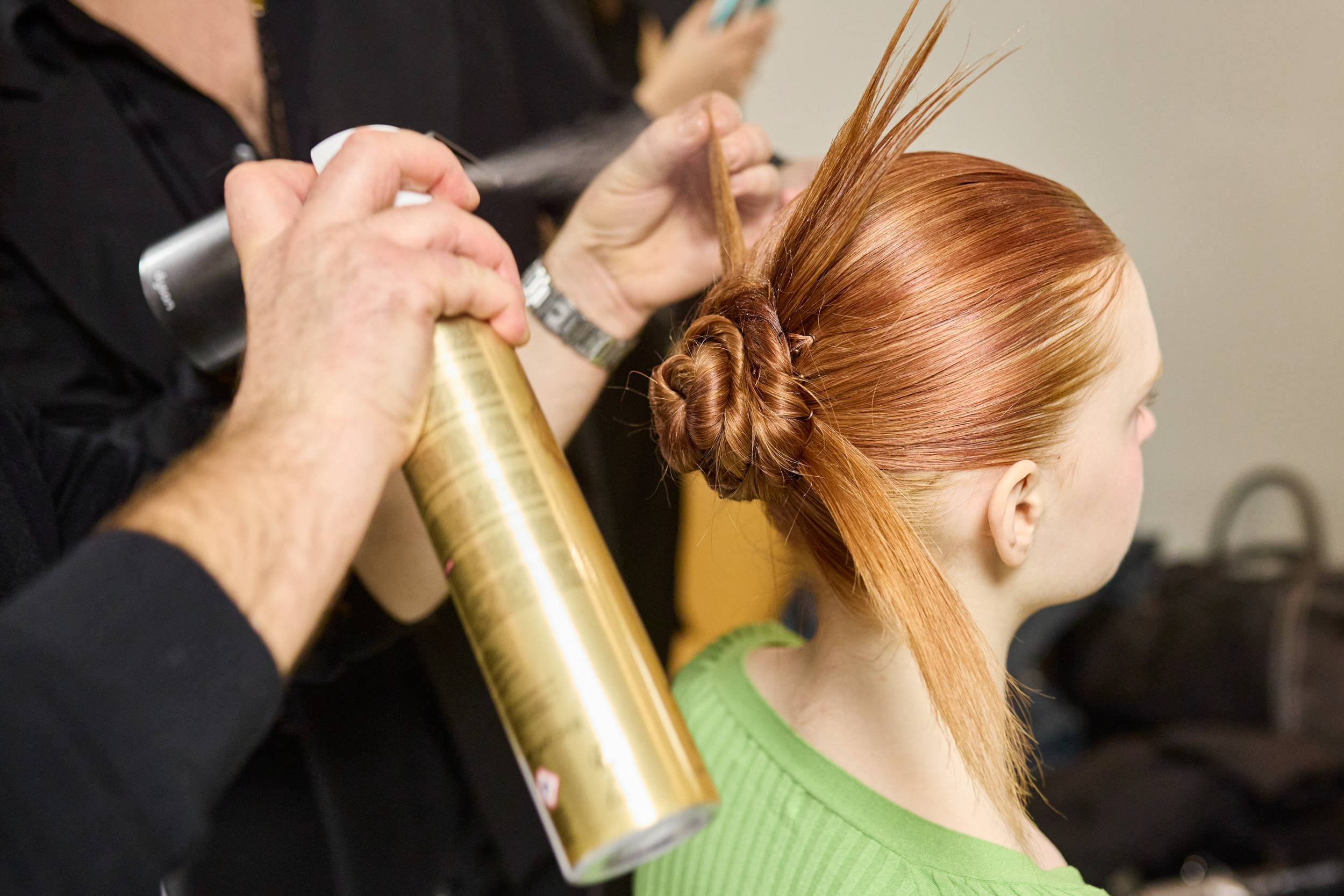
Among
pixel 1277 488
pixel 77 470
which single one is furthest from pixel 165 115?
pixel 1277 488

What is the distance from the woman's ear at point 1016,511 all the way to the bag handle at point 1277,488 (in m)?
1.57

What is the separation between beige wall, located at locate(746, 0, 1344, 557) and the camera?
5.91ft

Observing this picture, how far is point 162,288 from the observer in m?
0.76

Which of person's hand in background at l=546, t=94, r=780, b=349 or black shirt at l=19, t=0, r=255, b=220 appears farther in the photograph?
black shirt at l=19, t=0, r=255, b=220

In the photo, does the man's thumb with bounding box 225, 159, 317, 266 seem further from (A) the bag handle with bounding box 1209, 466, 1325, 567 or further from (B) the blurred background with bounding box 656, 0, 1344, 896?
(A) the bag handle with bounding box 1209, 466, 1325, 567

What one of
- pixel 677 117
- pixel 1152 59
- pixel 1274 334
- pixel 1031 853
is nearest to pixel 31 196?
pixel 677 117

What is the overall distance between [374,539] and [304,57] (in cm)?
61

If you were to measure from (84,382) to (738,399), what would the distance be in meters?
0.75

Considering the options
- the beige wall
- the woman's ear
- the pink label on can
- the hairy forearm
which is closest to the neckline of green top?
the woman's ear

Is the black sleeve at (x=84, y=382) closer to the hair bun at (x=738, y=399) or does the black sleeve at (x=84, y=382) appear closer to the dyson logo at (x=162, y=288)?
the dyson logo at (x=162, y=288)

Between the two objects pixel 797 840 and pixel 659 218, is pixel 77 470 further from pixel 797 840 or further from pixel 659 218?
pixel 797 840

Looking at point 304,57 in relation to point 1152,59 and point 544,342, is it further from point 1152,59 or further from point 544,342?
point 1152,59

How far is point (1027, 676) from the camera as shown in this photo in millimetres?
2037

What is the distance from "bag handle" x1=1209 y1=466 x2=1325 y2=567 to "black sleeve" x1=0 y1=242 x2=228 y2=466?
207 centimetres
